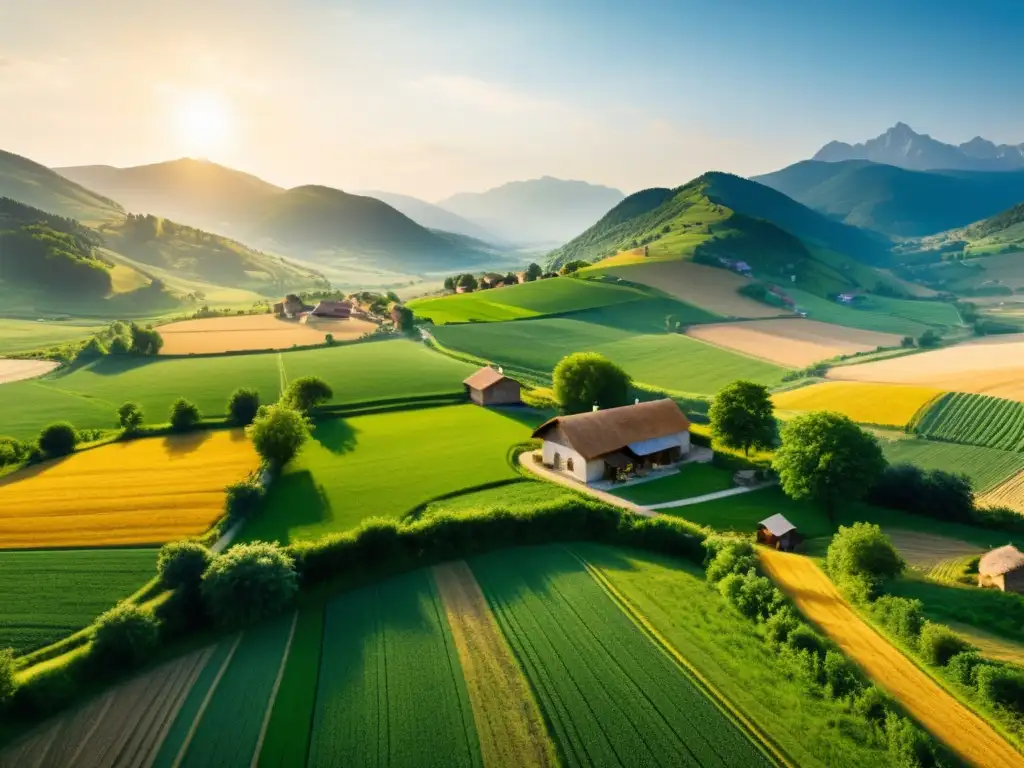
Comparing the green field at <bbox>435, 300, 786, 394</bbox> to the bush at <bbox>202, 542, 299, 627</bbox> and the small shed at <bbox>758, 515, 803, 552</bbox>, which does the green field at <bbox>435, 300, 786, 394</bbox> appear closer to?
the small shed at <bbox>758, 515, 803, 552</bbox>

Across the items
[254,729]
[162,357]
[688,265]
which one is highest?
[688,265]

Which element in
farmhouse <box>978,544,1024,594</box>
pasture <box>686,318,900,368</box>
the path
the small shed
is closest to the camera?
the path

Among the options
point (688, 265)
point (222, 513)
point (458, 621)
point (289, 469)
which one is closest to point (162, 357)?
point (289, 469)

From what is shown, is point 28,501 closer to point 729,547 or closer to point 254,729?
point 254,729

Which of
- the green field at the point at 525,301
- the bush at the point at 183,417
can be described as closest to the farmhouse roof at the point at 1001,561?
the bush at the point at 183,417

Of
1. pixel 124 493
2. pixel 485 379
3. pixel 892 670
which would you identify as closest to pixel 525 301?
pixel 485 379

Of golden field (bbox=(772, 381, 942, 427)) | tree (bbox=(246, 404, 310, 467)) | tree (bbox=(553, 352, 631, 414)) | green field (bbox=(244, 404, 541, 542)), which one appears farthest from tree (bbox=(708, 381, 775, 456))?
tree (bbox=(246, 404, 310, 467))
